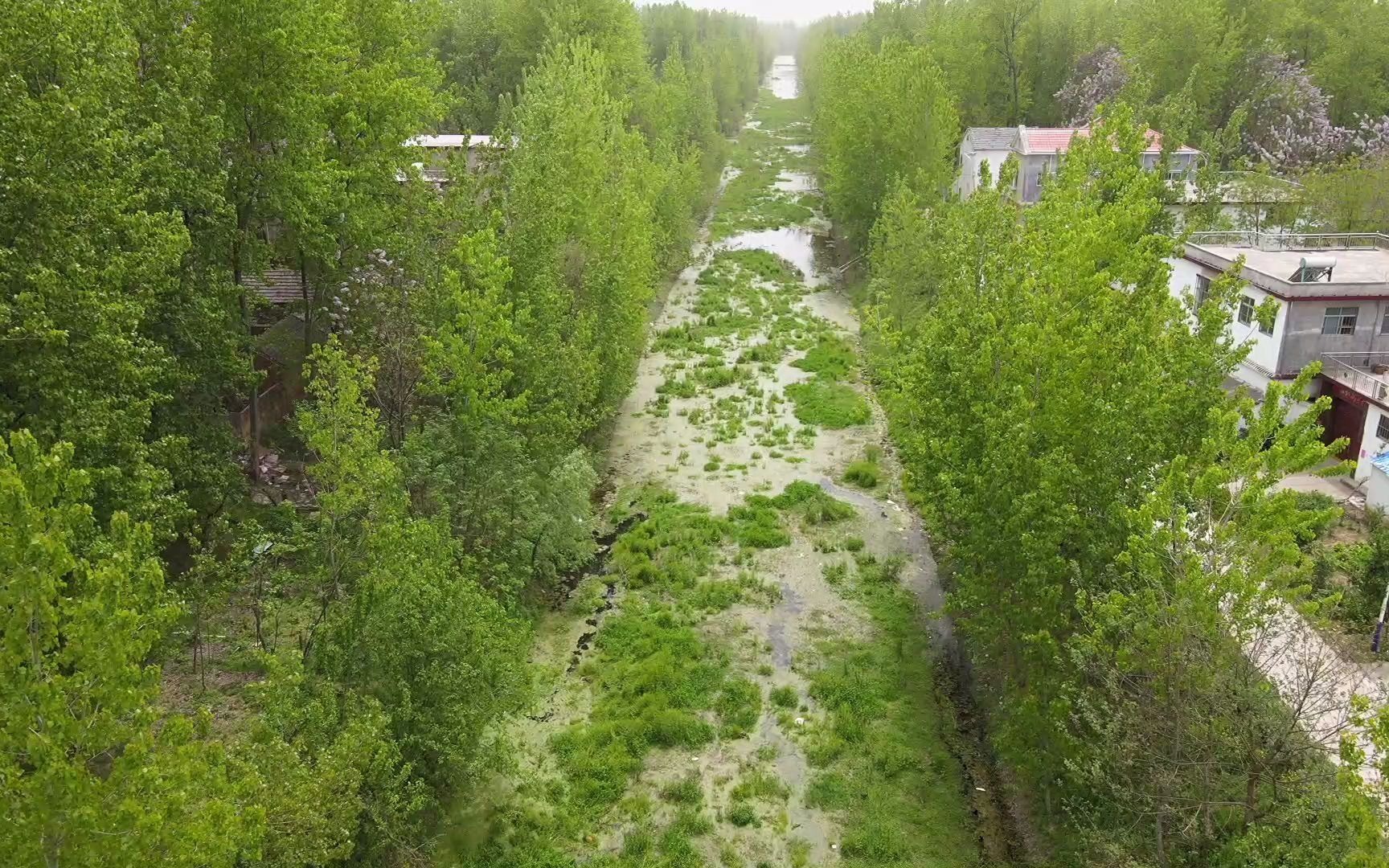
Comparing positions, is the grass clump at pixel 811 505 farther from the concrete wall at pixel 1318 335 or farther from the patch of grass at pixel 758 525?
the concrete wall at pixel 1318 335

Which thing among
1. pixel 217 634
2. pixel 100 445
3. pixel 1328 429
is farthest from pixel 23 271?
pixel 1328 429

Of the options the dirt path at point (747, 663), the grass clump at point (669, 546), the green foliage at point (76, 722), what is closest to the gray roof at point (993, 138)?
the dirt path at point (747, 663)

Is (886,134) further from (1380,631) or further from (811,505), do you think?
(1380,631)

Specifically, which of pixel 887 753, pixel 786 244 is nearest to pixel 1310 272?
pixel 887 753

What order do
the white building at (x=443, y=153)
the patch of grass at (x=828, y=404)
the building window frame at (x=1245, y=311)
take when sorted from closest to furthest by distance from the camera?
the white building at (x=443, y=153) < the building window frame at (x=1245, y=311) < the patch of grass at (x=828, y=404)

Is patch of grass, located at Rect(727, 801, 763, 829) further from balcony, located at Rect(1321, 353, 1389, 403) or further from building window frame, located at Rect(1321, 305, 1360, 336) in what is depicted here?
building window frame, located at Rect(1321, 305, 1360, 336)

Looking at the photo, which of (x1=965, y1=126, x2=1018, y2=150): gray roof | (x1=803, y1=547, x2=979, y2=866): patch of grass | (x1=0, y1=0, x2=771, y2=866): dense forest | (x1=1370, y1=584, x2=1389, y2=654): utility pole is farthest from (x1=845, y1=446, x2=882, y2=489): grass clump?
(x1=965, y1=126, x2=1018, y2=150): gray roof
